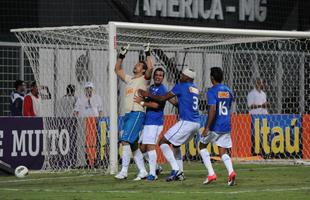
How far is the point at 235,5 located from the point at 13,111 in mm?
11547

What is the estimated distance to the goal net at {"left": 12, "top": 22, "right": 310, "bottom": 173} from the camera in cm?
2183

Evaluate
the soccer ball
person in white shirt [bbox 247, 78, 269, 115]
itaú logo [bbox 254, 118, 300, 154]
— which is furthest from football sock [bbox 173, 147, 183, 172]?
person in white shirt [bbox 247, 78, 269, 115]

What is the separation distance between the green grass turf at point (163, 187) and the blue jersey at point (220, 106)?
912 millimetres

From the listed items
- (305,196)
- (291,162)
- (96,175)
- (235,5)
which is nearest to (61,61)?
(96,175)

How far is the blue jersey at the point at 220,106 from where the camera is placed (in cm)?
1766

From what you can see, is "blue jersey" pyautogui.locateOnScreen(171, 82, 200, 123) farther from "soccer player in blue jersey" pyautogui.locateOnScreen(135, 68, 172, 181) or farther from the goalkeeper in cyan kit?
the goalkeeper in cyan kit

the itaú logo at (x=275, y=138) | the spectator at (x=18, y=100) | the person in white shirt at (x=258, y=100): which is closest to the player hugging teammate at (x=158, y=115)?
the spectator at (x=18, y=100)

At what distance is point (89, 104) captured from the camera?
2345 cm

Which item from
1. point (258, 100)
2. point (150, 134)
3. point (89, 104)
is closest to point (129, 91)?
point (150, 134)

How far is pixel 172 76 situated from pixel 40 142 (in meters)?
4.46

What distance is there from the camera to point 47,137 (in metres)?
22.6

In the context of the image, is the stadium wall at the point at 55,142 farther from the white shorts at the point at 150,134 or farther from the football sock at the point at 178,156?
the white shorts at the point at 150,134

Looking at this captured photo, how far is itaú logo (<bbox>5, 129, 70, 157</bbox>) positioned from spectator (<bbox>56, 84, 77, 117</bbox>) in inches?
16.6

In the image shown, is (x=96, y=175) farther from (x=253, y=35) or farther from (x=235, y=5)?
(x=235, y=5)
